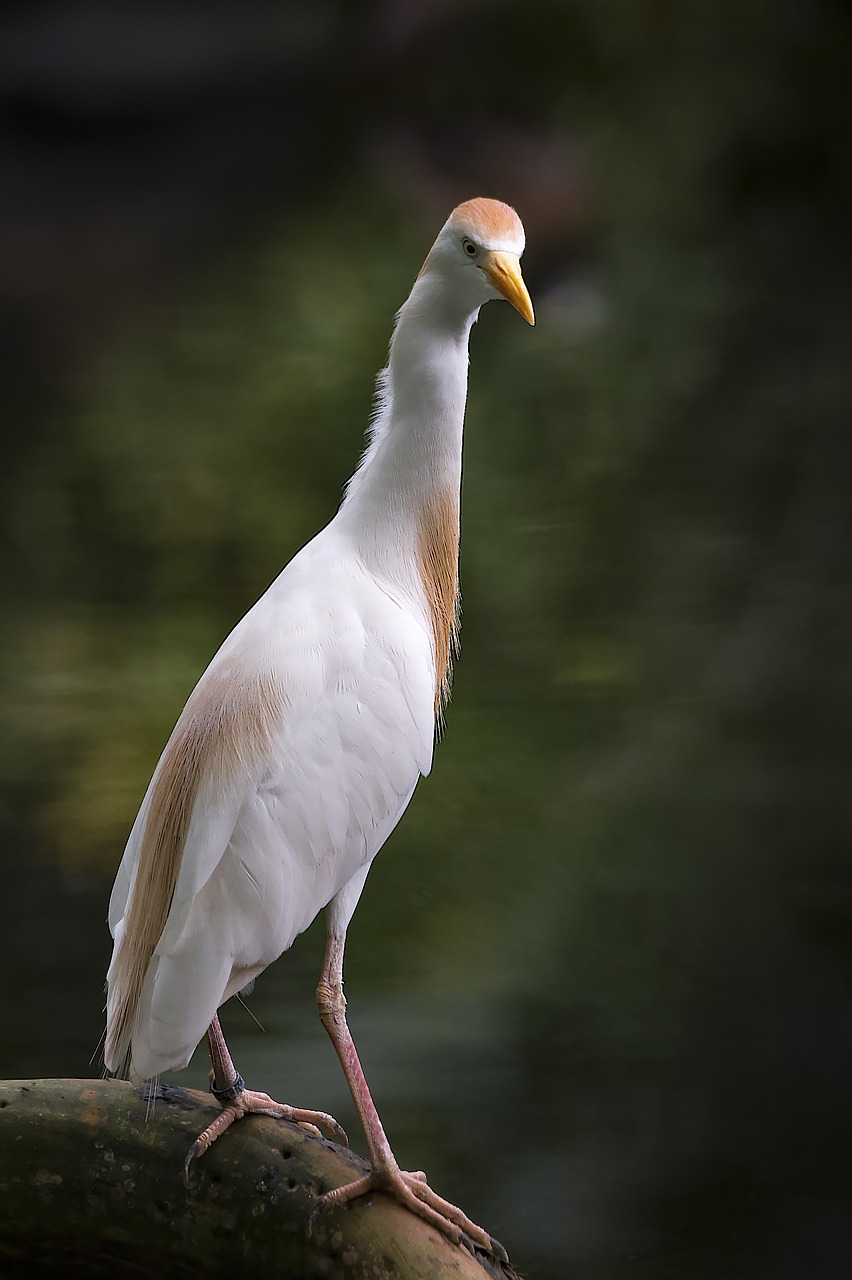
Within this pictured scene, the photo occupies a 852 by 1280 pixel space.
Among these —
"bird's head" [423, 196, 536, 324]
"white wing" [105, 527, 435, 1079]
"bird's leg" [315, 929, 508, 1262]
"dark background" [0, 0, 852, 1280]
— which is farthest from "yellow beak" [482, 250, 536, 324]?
"dark background" [0, 0, 852, 1280]

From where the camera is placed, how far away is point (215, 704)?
3.36 ft

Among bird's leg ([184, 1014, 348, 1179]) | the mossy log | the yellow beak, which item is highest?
the yellow beak

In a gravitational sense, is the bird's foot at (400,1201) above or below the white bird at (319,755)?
below

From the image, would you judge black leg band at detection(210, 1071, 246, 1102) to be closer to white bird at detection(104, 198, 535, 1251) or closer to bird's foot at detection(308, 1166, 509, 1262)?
white bird at detection(104, 198, 535, 1251)

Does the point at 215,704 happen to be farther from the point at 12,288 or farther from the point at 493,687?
the point at 12,288

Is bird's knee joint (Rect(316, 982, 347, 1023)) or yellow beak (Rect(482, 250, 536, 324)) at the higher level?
Result: yellow beak (Rect(482, 250, 536, 324))

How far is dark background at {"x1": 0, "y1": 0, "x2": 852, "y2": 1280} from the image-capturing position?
6.12 feet

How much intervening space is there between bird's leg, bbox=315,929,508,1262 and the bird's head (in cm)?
53

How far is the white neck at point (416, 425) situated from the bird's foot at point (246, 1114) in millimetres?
462

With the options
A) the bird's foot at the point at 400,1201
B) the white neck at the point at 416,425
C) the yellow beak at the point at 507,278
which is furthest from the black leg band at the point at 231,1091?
the yellow beak at the point at 507,278

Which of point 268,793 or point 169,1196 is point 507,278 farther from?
point 169,1196

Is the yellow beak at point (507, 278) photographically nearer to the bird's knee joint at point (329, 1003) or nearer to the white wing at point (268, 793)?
the white wing at point (268, 793)

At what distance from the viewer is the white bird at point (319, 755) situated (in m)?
0.97

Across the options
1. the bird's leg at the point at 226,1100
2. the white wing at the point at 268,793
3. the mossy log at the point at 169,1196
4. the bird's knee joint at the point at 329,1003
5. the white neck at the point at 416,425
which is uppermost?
the white neck at the point at 416,425
